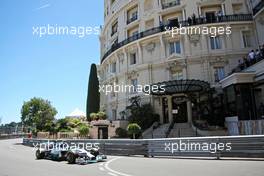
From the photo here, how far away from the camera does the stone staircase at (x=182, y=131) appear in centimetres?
2105

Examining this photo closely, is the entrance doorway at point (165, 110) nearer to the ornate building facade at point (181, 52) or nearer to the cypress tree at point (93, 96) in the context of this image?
the ornate building facade at point (181, 52)

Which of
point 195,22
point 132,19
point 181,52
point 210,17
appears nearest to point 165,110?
point 181,52

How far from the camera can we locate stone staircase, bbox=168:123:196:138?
21047 millimetres

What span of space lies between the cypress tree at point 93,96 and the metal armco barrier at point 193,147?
25.7 meters

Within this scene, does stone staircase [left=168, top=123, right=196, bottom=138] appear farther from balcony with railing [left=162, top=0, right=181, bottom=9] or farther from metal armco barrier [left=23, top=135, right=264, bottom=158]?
balcony with railing [left=162, top=0, right=181, bottom=9]

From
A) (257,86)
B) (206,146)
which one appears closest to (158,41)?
→ (257,86)

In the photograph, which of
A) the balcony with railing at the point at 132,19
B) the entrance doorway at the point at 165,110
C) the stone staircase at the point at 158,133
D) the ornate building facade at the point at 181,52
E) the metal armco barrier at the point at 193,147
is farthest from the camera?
the balcony with railing at the point at 132,19

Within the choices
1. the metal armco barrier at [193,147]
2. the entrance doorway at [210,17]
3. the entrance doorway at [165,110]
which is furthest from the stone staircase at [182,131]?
the entrance doorway at [210,17]

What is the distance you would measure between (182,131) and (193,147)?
11332 mm

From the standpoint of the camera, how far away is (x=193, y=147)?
10812 millimetres

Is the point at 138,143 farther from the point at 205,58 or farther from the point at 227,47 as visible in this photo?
the point at 227,47

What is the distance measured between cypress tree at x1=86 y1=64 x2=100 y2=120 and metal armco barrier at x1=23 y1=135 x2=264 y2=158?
84.4 feet

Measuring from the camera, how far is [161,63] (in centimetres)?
2856

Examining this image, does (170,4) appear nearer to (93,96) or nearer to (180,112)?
(180,112)
